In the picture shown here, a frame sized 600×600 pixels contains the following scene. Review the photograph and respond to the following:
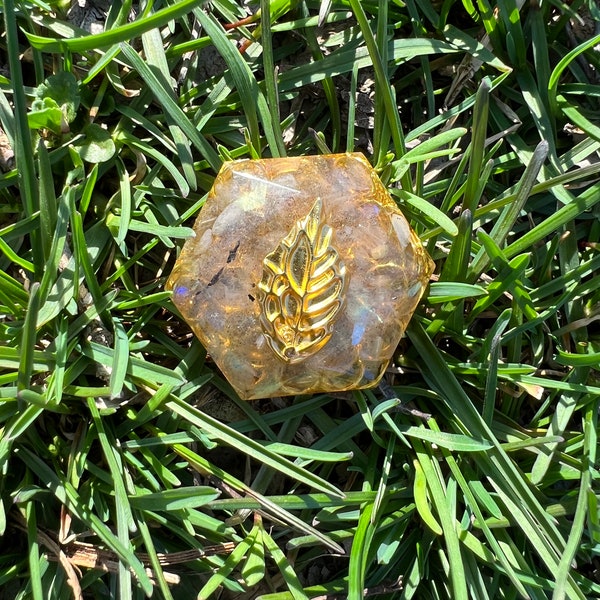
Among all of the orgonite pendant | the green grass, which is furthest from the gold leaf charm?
the green grass

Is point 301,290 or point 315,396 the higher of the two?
point 301,290

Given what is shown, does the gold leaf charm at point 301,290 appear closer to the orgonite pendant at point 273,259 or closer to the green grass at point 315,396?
the orgonite pendant at point 273,259

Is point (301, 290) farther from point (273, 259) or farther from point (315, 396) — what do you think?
point (315, 396)

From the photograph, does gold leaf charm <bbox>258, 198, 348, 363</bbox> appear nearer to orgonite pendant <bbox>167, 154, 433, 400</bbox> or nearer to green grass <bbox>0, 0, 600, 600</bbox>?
orgonite pendant <bbox>167, 154, 433, 400</bbox>

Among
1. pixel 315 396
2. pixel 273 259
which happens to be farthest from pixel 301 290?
pixel 315 396

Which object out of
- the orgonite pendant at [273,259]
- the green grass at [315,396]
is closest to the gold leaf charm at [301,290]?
the orgonite pendant at [273,259]
